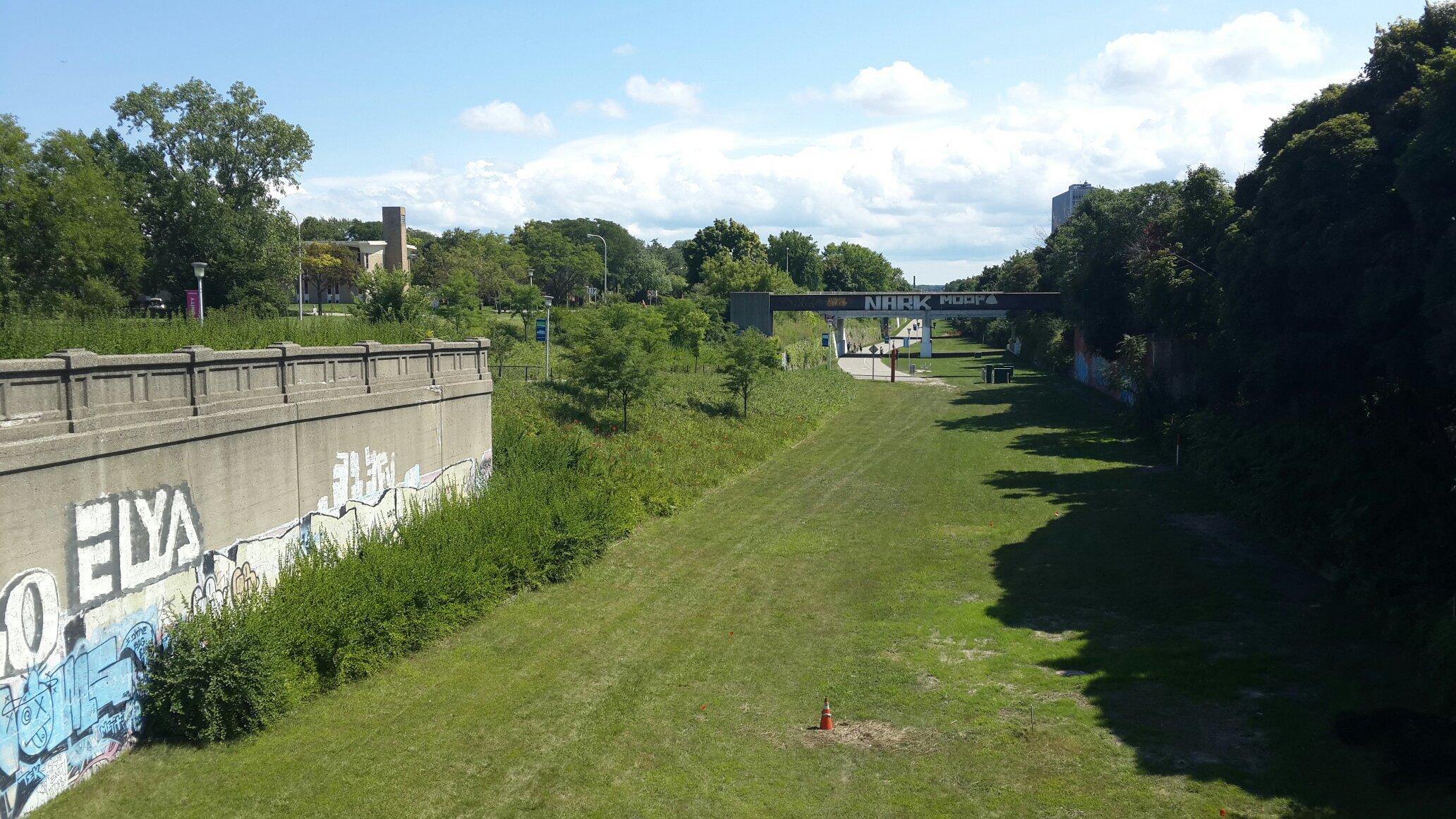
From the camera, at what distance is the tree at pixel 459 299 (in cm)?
3844

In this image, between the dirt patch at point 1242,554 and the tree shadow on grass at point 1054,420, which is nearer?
the dirt patch at point 1242,554

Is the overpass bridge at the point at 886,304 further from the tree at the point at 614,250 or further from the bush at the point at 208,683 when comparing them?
the bush at the point at 208,683

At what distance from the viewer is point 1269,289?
20922 mm

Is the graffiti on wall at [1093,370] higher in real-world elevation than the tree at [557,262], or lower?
lower

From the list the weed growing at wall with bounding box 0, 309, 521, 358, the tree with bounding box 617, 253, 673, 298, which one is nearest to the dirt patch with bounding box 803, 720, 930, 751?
the weed growing at wall with bounding box 0, 309, 521, 358

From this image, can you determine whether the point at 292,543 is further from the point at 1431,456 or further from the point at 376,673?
the point at 1431,456

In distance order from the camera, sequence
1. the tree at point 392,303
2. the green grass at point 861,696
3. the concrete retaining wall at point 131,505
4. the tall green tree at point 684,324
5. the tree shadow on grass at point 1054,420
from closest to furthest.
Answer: the concrete retaining wall at point 131,505 → the green grass at point 861,696 → the tree at point 392,303 → the tree shadow on grass at point 1054,420 → the tall green tree at point 684,324

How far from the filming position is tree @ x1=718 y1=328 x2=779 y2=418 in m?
40.0

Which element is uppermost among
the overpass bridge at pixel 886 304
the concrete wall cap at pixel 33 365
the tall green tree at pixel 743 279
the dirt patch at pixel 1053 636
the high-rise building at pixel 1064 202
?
the high-rise building at pixel 1064 202

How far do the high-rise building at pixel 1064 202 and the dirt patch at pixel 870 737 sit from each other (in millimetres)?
157436

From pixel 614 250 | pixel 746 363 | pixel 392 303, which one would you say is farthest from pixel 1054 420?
pixel 614 250

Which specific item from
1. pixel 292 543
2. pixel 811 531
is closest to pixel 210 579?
pixel 292 543

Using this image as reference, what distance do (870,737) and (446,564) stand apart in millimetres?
8170

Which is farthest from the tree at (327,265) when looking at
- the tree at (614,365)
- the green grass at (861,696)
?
the green grass at (861,696)
